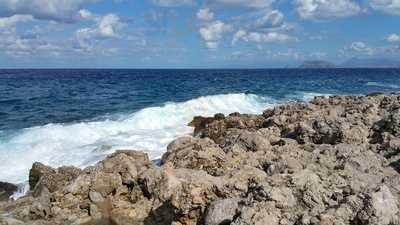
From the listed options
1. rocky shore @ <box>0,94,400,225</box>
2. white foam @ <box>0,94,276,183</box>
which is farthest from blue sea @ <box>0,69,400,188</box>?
rocky shore @ <box>0,94,400,225</box>

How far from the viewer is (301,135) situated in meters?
13.3

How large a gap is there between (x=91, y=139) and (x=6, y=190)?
9.50 meters

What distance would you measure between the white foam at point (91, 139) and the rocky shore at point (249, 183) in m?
4.12

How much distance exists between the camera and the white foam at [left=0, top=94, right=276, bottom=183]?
18.5m

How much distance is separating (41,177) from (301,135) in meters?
7.18

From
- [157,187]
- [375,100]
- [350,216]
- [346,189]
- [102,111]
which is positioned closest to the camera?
[350,216]

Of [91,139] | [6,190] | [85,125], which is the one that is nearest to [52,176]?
[6,190]

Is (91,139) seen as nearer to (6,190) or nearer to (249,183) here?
(6,190)

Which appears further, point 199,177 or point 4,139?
point 4,139

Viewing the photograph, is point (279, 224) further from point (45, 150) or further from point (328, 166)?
point (45, 150)

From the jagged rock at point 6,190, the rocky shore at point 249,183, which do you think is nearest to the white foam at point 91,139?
the jagged rock at point 6,190

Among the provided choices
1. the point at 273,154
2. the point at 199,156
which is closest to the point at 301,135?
the point at 273,154

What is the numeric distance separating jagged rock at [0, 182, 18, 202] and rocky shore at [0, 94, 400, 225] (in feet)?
2.04

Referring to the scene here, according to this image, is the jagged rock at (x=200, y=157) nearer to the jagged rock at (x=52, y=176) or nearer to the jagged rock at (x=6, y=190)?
the jagged rock at (x=52, y=176)
